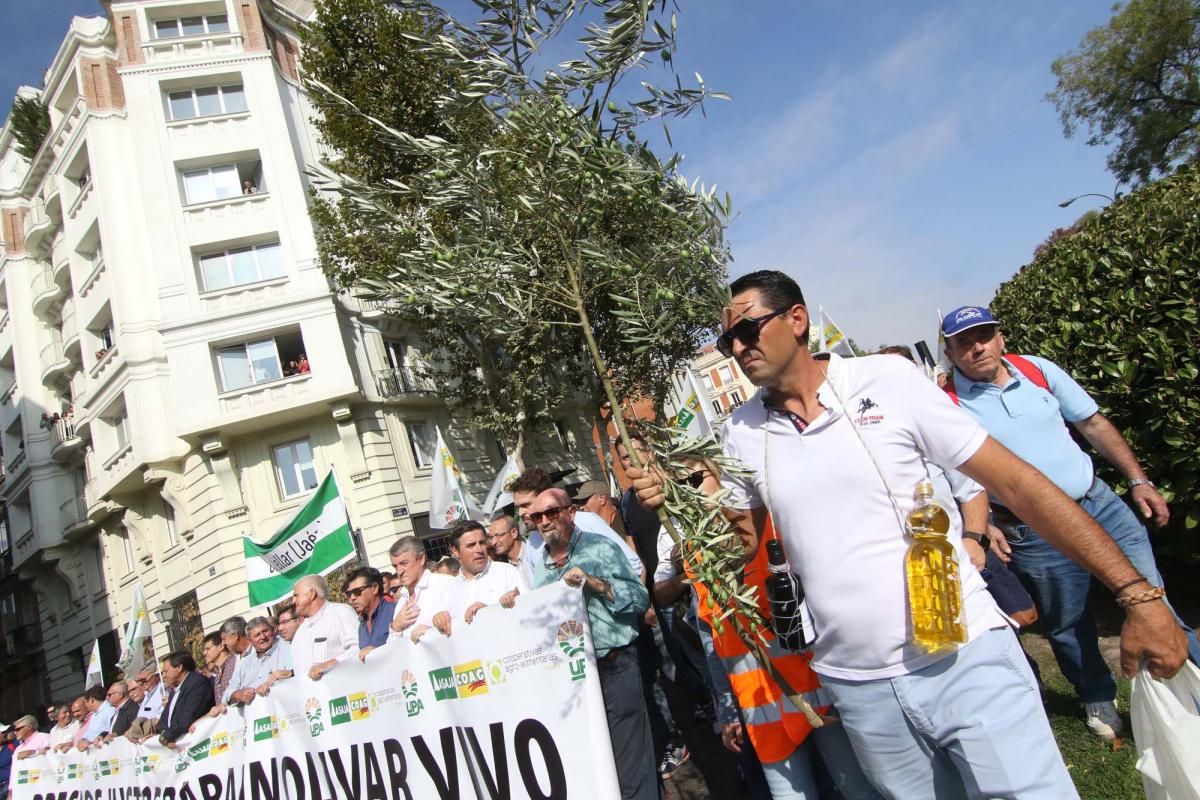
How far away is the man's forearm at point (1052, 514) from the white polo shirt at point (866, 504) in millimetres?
81

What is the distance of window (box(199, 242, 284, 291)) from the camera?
23.1 meters

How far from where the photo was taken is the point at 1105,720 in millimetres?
3980

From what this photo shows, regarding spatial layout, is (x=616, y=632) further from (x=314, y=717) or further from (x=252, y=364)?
(x=252, y=364)

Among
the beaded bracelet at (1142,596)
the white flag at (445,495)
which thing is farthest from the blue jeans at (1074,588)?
the white flag at (445,495)

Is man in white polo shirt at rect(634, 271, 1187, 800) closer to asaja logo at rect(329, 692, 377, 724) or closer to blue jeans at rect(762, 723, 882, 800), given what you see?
blue jeans at rect(762, 723, 882, 800)

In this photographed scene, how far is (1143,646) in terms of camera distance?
2.01 metres

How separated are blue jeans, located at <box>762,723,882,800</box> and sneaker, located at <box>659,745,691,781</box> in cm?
254

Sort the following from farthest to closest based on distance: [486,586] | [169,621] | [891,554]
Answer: [169,621] → [486,586] → [891,554]

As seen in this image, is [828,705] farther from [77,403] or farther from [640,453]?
[77,403]

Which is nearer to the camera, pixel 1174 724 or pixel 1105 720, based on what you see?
pixel 1174 724

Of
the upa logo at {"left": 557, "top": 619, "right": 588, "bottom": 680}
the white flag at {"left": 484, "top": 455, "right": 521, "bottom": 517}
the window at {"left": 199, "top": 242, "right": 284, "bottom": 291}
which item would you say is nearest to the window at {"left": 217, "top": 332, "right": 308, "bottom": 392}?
the window at {"left": 199, "top": 242, "right": 284, "bottom": 291}

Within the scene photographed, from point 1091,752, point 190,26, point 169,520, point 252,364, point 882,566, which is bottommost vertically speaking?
point 1091,752

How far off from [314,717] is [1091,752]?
5056mm

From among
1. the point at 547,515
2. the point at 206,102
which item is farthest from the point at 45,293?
the point at 547,515
